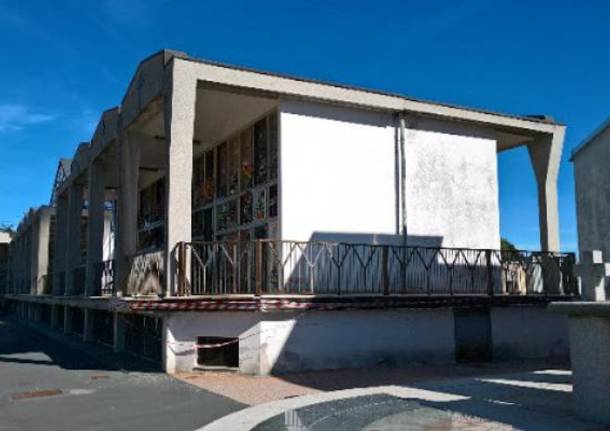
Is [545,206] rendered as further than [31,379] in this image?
Yes

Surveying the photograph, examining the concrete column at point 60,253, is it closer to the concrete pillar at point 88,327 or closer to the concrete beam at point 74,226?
the concrete beam at point 74,226

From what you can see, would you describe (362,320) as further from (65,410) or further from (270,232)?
(65,410)

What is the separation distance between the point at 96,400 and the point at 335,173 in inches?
307

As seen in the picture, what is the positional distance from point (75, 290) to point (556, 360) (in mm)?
16320

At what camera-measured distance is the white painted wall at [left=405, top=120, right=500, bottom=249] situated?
16.5 metres

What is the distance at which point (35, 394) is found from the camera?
10.6 metres

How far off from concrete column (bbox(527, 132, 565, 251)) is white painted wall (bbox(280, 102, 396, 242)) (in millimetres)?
5030

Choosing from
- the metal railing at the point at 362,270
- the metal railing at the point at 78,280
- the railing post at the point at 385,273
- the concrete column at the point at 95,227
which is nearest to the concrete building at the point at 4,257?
the metal railing at the point at 78,280

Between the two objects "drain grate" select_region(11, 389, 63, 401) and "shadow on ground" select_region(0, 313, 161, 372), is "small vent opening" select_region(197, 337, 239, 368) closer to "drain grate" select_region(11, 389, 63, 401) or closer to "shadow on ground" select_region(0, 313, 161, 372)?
"shadow on ground" select_region(0, 313, 161, 372)

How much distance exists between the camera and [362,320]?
535 inches

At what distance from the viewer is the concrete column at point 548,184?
18.0 metres

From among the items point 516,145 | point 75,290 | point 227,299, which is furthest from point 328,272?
point 75,290

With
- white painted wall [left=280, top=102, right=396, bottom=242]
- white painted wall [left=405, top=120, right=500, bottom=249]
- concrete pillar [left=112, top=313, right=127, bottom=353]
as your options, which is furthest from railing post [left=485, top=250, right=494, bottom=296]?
concrete pillar [left=112, top=313, right=127, bottom=353]

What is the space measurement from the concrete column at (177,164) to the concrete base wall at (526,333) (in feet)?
25.6
